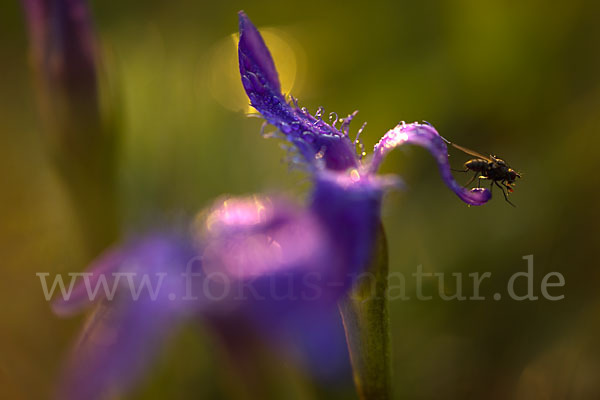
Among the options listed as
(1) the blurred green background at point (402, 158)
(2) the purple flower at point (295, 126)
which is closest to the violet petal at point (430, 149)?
(2) the purple flower at point (295, 126)

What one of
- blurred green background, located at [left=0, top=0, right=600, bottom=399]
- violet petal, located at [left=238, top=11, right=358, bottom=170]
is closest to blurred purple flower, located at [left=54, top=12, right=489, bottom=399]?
violet petal, located at [left=238, top=11, right=358, bottom=170]

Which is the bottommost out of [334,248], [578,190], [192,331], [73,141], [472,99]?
[334,248]

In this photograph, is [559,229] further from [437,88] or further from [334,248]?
[334,248]

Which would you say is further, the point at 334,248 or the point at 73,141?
the point at 73,141

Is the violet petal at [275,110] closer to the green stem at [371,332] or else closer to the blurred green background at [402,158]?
the green stem at [371,332]

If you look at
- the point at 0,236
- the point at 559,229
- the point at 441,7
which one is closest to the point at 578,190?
the point at 559,229

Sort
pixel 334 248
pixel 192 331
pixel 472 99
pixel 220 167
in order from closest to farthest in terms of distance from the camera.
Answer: pixel 334 248, pixel 192 331, pixel 472 99, pixel 220 167
